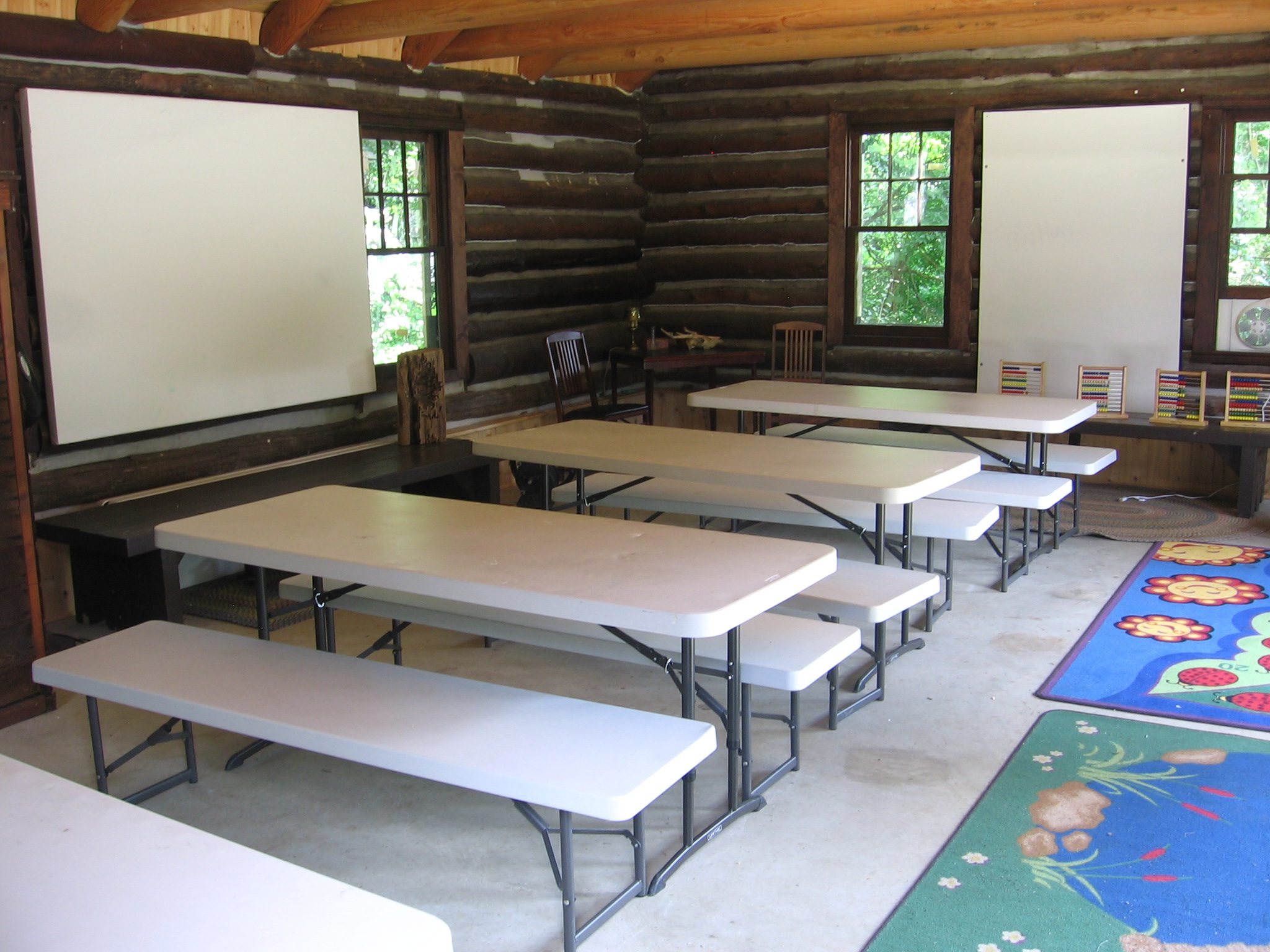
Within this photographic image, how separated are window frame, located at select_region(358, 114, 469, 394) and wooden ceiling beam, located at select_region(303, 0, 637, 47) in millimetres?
1011

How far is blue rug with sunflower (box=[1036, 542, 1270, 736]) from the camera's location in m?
4.53

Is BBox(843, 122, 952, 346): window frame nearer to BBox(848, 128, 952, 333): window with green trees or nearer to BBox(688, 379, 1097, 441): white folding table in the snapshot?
BBox(848, 128, 952, 333): window with green trees

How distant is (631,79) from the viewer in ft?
29.8

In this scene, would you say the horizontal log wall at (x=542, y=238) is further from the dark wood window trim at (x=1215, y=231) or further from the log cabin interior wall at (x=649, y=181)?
the dark wood window trim at (x=1215, y=231)

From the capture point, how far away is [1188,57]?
7.40m

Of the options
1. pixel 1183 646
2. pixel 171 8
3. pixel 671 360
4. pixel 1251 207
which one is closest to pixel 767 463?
pixel 1183 646

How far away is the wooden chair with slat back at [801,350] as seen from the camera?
8.78 metres

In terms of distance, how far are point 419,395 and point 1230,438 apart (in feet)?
15.4

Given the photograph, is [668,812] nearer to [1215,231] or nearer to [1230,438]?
[1230,438]

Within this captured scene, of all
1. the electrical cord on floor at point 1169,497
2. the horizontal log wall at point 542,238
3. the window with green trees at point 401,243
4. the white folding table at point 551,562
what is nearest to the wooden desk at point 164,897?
the white folding table at point 551,562

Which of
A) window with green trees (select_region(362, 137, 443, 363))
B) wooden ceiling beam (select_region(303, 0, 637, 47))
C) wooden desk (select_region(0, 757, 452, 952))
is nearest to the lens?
wooden desk (select_region(0, 757, 452, 952))

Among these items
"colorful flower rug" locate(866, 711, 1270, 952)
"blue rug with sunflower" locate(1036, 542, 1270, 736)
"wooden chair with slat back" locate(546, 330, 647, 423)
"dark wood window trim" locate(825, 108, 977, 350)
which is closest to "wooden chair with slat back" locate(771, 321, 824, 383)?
"dark wood window trim" locate(825, 108, 977, 350)

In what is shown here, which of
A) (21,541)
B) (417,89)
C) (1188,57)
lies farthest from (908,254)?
(21,541)

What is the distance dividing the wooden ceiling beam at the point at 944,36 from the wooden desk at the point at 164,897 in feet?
19.7
